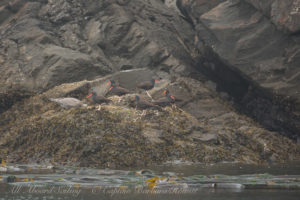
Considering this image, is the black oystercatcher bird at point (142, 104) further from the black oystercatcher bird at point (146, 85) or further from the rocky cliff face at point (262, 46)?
the rocky cliff face at point (262, 46)

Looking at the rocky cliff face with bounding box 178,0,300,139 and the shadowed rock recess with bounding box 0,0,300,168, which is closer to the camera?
the shadowed rock recess with bounding box 0,0,300,168

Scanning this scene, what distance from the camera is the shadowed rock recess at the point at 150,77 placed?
47.6ft

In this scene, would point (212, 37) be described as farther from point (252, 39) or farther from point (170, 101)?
point (170, 101)

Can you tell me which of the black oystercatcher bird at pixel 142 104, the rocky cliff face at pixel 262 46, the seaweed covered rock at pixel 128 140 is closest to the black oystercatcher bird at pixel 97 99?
the seaweed covered rock at pixel 128 140

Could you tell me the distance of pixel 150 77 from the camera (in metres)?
20.5

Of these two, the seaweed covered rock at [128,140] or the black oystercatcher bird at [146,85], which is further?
the black oystercatcher bird at [146,85]

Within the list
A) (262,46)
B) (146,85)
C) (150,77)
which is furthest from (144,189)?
(262,46)

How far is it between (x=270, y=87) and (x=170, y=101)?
4664 mm

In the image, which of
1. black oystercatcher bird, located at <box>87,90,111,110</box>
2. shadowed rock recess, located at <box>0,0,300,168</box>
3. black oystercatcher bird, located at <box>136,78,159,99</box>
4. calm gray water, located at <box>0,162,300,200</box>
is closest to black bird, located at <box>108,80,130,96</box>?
shadowed rock recess, located at <box>0,0,300,168</box>

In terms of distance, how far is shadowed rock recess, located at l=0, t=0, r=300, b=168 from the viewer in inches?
572

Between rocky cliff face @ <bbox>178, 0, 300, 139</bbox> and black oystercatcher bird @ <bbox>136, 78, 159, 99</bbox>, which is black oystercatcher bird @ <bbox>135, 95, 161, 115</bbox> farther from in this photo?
rocky cliff face @ <bbox>178, 0, 300, 139</bbox>

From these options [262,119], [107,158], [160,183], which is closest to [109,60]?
[262,119]

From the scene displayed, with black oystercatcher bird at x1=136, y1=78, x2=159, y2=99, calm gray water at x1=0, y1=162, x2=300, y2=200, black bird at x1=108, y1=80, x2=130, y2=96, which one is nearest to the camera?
calm gray water at x1=0, y1=162, x2=300, y2=200

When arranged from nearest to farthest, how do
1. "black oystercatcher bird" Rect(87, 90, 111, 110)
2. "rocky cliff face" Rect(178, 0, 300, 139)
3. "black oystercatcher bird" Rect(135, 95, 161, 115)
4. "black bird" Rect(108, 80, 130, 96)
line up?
"black oystercatcher bird" Rect(135, 95, 161, 115) → "black oystercatcher bird" Rect(87, 90, 111, 110) → "rocky cliff face" Rect(178, 0, 300, 139) → "black bird" Rect(108, 80, 130, 96)
